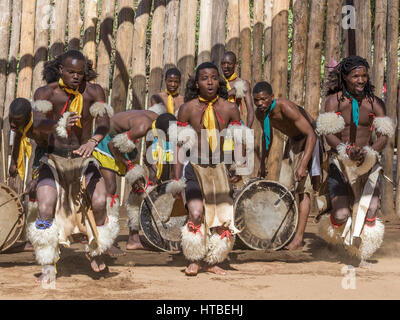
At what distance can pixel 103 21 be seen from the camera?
872cm

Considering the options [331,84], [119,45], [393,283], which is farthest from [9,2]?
[393,283]

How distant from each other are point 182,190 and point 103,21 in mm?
4260

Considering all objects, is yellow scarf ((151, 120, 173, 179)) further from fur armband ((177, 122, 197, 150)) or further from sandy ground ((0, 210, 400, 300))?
fur armband ((177, 122, 197, 150))

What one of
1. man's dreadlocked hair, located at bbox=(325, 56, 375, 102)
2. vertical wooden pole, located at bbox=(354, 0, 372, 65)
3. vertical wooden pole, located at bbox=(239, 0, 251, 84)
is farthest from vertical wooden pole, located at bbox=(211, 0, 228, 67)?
man's dreadlocked hair, located at bbox=(325, 56, 375, 102)

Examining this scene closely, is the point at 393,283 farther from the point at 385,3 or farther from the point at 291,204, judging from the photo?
the point at 385,3

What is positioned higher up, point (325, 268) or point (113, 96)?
point (113, 96)

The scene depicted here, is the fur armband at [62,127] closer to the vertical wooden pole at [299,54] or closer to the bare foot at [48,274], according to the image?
the bare foot at [48,274]

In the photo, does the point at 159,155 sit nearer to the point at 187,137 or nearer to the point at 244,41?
Result: the point at 187,137

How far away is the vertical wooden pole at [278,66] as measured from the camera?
8.44 metres

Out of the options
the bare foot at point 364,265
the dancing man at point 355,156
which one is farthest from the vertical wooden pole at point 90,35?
the bare foot at point 364,265

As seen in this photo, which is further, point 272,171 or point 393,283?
point 272,171

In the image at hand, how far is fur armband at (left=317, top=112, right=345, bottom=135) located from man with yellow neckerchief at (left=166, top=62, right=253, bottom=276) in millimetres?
849

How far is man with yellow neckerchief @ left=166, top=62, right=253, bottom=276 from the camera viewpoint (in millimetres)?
5285

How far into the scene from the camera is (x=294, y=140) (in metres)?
6.90
